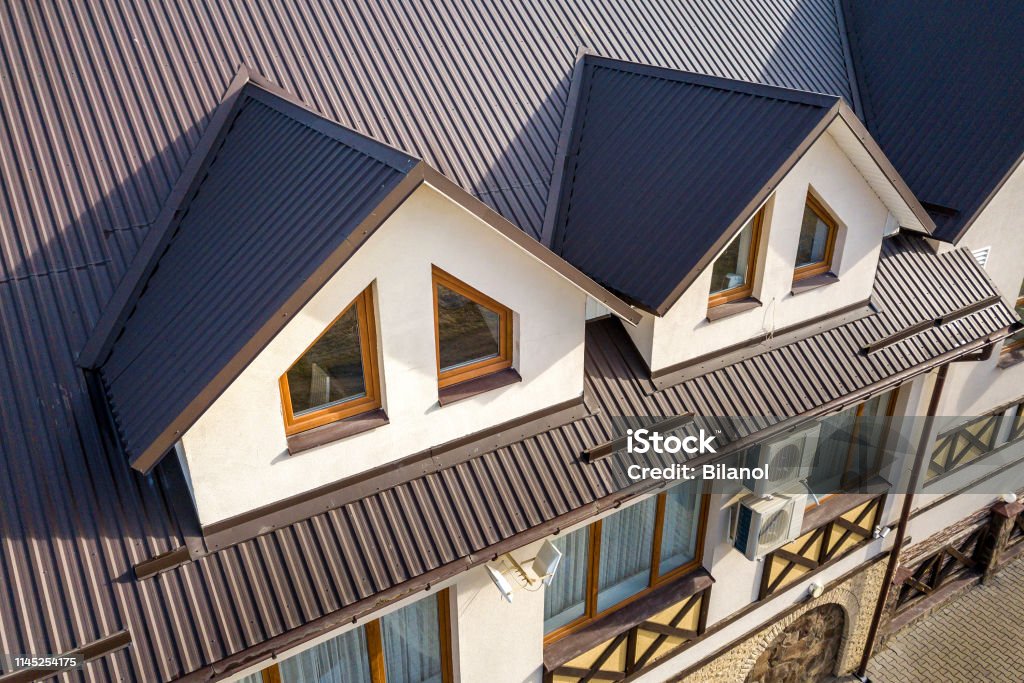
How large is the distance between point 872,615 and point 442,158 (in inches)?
427

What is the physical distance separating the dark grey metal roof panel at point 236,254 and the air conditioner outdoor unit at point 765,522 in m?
6.32

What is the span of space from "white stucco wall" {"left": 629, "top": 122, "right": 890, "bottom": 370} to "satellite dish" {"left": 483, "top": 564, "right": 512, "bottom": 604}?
2651 millimetres

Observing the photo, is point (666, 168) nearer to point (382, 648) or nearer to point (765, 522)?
point (765, 522)

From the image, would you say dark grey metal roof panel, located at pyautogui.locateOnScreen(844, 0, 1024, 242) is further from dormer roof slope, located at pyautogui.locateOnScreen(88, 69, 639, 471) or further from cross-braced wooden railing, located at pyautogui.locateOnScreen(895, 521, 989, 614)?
cross-braced wooden railing, located at pyautogui.locateOnScreen(895, 521, 989, 614)

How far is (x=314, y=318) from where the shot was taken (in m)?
5.63

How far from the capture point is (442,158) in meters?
8.04

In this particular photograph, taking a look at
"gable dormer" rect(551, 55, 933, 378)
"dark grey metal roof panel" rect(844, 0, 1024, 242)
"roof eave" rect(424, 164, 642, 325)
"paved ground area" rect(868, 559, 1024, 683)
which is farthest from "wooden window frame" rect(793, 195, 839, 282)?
"paved ground area" rect(868, 559, 1024, 683)

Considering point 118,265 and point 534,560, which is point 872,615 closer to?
point 534,560

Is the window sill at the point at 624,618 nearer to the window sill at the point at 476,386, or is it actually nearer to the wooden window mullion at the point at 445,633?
the wooden window mullion at the point at 445,633

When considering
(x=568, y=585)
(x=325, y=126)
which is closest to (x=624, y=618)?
(x=568, y=585)

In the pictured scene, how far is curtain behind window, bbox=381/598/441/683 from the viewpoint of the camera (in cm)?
734

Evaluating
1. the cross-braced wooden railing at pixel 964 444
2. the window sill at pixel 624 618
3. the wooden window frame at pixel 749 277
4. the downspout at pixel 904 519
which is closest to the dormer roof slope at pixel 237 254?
the wooden window frame at pixel 749 277

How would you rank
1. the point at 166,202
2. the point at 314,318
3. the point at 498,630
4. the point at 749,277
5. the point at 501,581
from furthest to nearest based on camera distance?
the point at 749,277 → the point at 498,630 → the point at 501,581 → the point at 166,202 → the point at 314,318

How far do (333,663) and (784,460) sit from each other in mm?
6066
